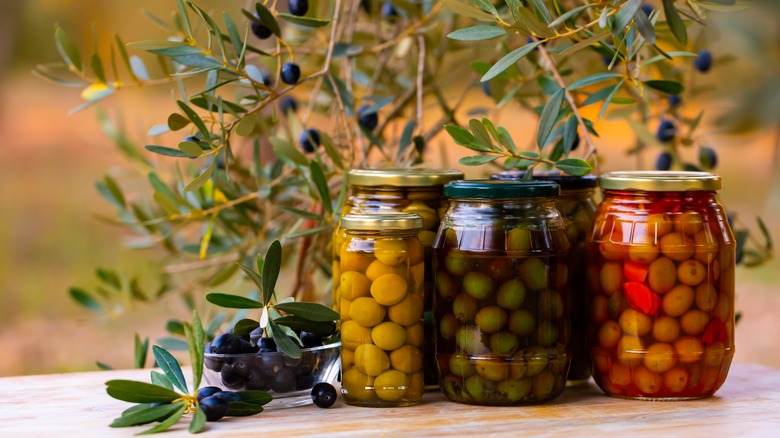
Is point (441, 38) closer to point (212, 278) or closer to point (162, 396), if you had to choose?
point (212, 278)

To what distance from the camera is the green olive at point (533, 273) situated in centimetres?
92

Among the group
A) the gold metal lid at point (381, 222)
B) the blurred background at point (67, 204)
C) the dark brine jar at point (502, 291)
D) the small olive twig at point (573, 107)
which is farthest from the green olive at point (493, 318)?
the blurred background at point (67, 204)

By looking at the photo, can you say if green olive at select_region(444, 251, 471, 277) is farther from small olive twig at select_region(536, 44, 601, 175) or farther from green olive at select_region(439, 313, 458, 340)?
small olive twig at select_region(536, 44, 601, 175)

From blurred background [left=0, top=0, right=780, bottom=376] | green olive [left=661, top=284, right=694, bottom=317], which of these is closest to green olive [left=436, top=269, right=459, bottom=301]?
green olive [left=661, top=284, right=694, bottom=317]

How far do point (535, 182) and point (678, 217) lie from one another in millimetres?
147

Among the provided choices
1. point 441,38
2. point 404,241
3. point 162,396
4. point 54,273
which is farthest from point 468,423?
point 54,273

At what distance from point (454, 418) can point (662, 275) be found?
252 millimetres

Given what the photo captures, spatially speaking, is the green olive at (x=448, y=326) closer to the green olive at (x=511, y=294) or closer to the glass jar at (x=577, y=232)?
the green olive at (x=511, y=294)

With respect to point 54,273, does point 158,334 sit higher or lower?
lower

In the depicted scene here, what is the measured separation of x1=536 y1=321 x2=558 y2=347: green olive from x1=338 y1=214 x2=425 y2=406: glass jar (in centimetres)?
12

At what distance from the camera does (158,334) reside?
3.75m

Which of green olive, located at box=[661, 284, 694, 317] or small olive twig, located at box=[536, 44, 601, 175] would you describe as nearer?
green olive, located at box=[661, 284, 694, 317]

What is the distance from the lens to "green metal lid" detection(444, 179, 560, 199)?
918 millimetres

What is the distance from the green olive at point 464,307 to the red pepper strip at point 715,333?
23 centimetres
